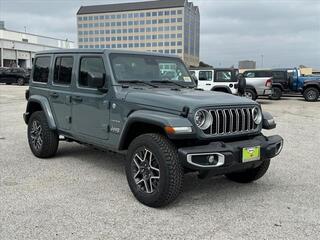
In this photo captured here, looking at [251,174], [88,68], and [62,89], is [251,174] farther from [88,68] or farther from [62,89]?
[62,89]

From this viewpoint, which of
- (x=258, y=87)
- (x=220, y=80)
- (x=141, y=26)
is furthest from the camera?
(x=141, y=26)

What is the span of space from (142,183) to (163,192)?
0.44 m

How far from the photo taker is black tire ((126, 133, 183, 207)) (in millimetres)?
4191

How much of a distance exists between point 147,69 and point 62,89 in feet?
4.73

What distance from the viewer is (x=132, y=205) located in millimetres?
4512

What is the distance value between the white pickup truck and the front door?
11.6 m

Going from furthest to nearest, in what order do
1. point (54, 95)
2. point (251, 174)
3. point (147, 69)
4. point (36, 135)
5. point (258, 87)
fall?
point (258, 87) < point (36, 135) < point (54, 95) < point (147, 69) < point (251, 174)

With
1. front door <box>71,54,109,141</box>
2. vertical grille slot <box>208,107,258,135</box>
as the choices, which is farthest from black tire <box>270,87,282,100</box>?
vertical grille slot <box>208,107,258,135</box>

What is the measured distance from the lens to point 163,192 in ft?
13.9

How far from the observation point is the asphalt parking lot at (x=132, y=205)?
381 centimetres

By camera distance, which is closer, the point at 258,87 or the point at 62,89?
the point at 62,89

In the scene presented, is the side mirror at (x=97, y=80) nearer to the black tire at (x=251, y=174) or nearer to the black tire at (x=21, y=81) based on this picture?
the black tire at (x=251, y=174)

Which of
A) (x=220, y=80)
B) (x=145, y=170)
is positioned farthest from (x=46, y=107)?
(x=220, y=80)

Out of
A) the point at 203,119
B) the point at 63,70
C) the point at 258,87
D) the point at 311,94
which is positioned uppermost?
the point at 63,70
